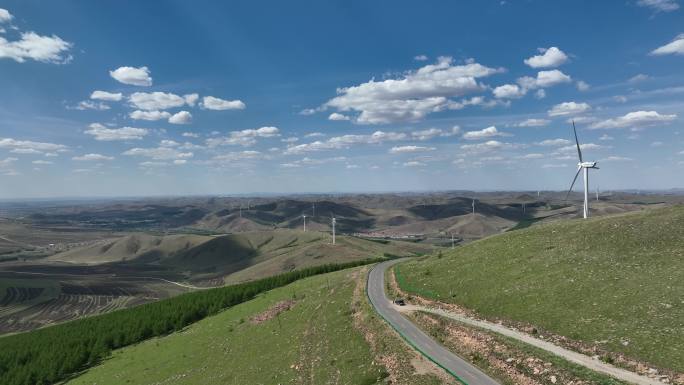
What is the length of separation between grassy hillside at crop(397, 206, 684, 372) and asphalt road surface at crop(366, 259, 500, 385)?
872 cm

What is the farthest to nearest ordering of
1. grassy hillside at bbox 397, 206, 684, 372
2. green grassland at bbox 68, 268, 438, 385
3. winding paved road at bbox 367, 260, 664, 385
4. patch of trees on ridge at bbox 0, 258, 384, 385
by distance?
patch of trees on ridge at bbox 0, 258, 384, 385, green grassland at bbox 68, 268, 438, 385, grassy hillside at bbox 397, 206, 684, 372, winding paved road at bbox 367, 260, 664, 385

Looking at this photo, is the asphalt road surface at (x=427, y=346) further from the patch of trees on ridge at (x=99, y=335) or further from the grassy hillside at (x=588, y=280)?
the patch of trees on ridge at (x=99, y=335)

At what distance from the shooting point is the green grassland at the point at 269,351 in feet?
155

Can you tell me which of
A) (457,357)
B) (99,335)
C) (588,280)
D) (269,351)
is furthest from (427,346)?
(99,335)

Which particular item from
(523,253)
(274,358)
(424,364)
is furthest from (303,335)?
(523,253)

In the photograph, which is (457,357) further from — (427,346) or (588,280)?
(588,280)

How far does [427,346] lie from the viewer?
4625 cm

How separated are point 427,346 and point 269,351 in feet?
78.5

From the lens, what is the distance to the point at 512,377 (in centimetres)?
3684

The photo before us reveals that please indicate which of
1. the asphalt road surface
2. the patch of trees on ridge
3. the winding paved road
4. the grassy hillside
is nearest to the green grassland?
the asphalt road surface

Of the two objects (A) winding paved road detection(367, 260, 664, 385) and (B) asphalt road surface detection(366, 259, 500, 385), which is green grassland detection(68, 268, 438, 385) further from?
(A) winding paved road detection(367, 260, 664, 385)

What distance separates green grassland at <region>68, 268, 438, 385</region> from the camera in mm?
47375

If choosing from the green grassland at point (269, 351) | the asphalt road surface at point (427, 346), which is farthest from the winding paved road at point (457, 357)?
→ the green grassland at point (269, 351)

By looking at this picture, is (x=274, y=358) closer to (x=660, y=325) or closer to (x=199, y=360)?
(x=199, y=360)
